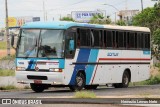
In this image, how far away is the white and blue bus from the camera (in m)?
23.4

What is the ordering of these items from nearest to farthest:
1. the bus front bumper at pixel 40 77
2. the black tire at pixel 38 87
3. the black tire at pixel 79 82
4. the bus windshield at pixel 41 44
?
the bus front bumper at pixel 40 77
the bus windshield at pixel 41 44
the black tire at pixel 79 82
the black tire at pixel 38 87

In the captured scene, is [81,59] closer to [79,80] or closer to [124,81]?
[79,80]

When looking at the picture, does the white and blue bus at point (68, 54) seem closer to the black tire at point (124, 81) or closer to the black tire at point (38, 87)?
the black tire at point (38, 87)

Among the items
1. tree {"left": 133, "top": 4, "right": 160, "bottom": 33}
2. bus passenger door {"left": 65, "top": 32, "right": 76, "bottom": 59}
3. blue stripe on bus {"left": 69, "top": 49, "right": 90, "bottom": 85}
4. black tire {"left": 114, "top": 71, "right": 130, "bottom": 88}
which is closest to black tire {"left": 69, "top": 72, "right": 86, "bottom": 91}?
blue stripe on bus {"left": 69, "top": 49, "right": 90, "bottom": 85}

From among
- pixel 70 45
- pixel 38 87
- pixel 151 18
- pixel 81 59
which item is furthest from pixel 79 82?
pixel 151 18

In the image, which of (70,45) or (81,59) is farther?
(81,59)

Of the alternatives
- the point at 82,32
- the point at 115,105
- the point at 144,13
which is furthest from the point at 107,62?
the point at 144,13

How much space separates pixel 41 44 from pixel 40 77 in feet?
4.82

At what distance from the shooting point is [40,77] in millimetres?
23562

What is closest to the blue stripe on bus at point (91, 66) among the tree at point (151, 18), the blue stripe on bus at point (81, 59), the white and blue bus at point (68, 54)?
the white and blue bus at point (68, 54)

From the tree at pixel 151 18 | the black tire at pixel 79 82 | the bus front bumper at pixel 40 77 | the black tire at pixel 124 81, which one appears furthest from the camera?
the tree at pixel 151 18

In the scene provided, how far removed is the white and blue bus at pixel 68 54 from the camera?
2344 cm

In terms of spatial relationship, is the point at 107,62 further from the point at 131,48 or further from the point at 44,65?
the point at 44,65

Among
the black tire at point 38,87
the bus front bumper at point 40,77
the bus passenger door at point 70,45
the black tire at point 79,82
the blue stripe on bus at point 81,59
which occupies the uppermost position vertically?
the bus passenger door at point 70,45
